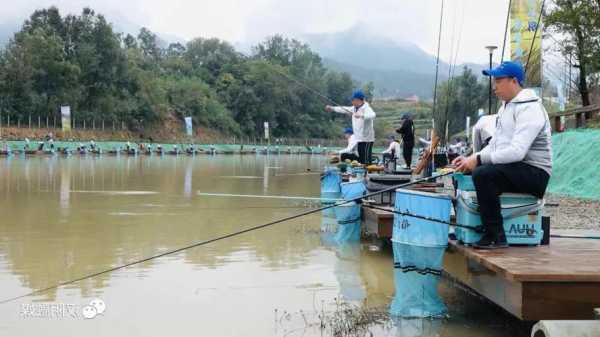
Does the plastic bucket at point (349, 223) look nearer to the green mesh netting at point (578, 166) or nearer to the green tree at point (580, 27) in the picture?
the green mesh netting at point (578, 166)

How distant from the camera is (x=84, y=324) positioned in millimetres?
5371

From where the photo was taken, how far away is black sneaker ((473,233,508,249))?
5.07 m

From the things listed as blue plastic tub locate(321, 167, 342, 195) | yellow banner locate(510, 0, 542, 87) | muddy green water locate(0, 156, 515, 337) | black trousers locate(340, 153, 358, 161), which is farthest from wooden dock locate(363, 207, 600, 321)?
yellow banner locate(510, 0, 542, 87)

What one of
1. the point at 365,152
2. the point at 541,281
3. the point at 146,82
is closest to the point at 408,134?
the point at 365,152

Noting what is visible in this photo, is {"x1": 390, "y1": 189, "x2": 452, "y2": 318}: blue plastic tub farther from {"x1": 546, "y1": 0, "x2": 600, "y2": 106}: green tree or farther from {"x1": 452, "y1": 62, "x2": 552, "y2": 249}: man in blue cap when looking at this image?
{"x1": 546, "y1": 0, "x2": 600, "y2": 106}: green tree

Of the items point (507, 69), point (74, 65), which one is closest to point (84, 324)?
point (507, 69)

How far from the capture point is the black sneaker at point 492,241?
5.07 metres

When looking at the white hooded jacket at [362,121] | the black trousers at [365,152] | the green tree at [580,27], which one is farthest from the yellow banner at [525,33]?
the white hooded jacket at [362,121]

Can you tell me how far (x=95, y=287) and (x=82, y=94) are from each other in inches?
2528

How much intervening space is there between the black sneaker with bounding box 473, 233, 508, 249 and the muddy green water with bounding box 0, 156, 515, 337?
0.70 m

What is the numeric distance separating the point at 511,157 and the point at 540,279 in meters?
1.04

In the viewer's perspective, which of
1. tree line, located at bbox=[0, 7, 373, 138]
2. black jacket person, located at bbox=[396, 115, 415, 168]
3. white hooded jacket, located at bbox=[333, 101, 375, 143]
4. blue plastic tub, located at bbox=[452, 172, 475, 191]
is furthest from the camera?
tree line, located at bbox=[0, 7, 373, 138]

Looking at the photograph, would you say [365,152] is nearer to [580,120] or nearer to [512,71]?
[512,71]

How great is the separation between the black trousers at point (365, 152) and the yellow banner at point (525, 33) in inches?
305
